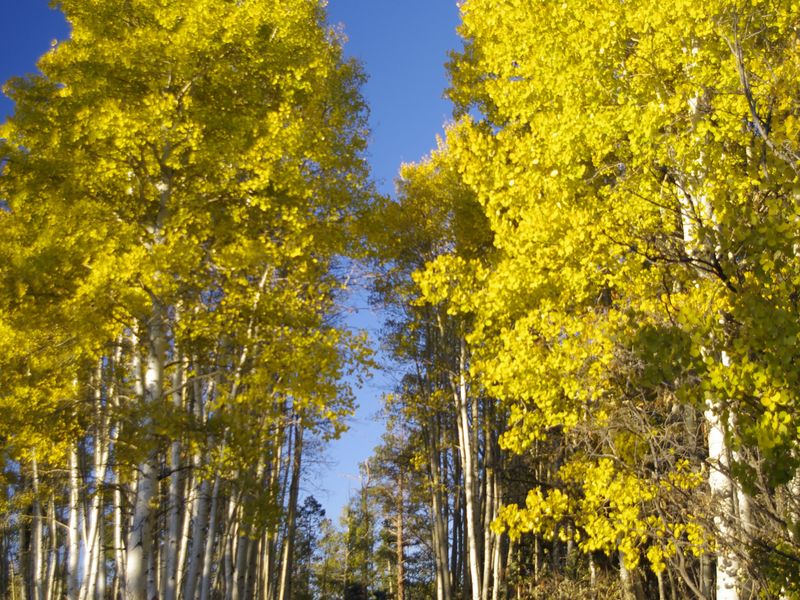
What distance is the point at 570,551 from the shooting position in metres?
13.8

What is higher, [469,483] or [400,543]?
[469,483]

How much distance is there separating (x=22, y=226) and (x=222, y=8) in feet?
10.2

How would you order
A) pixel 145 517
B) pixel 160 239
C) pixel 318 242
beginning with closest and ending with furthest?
1. pixel 145 517
2. pixel 160 239
3. pixel 318 242

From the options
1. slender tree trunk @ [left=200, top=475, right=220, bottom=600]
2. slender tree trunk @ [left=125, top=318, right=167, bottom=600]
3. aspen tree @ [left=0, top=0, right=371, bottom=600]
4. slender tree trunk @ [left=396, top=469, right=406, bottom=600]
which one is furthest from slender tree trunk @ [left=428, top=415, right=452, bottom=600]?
slender tree trunk @ [left=396, top=469, right=406, bottom=600]

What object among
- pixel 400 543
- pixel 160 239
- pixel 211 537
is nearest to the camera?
pixel 160 239

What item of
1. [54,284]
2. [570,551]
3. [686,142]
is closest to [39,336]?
[54,284]

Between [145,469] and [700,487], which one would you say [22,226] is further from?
[700,487]

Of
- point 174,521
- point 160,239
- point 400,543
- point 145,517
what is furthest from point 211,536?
point 400,543

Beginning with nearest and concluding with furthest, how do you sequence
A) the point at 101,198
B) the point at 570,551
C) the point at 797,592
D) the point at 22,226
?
the point at 797,592, the point at 22,226, the point at 101,198, the point at 570,551

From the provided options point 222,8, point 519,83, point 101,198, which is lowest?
point 101,198

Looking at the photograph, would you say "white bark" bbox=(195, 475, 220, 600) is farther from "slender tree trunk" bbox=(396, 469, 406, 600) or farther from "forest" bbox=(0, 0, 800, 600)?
"slender tree trunk" bbox=(396, 469, 406, 600)

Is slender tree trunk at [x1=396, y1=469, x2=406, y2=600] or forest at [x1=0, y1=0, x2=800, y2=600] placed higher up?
forest at [x1=0, y1=0, x2=800, y2=600]

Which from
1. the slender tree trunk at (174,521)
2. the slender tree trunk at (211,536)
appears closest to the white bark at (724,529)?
the slender tree trunk at (174,521)

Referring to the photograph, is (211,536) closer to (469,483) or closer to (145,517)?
(469,483)
